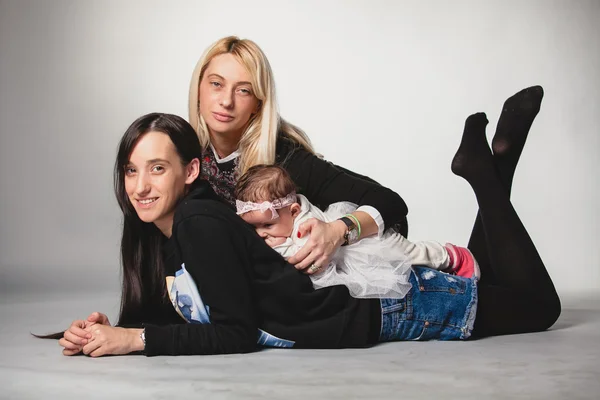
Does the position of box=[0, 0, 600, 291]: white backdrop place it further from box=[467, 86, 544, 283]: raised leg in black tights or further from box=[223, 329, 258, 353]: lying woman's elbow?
box=[223, 329, 258, 353]: lying woman's elbow

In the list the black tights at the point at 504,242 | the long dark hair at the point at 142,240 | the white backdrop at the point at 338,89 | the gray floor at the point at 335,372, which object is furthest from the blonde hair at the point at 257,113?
→ the white backdrop at the point at 338,89

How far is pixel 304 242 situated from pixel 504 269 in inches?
32.7

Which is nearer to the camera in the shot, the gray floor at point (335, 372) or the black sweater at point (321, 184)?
the gray floor at point (335, 372)

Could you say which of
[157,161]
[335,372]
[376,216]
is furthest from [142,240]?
[335,372]

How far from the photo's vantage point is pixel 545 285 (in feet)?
11.1

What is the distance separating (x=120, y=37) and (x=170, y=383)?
368 cm

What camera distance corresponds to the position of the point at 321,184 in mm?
3566

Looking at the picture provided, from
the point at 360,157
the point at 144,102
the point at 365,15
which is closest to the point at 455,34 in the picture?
the point at 365,15

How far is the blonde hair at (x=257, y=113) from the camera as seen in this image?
3650mm

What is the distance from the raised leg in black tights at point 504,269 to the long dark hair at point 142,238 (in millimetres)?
1109

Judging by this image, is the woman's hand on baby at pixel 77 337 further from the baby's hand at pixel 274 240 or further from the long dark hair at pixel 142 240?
the baby's hand at pixel 274 240

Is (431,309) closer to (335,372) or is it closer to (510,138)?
(335,372)

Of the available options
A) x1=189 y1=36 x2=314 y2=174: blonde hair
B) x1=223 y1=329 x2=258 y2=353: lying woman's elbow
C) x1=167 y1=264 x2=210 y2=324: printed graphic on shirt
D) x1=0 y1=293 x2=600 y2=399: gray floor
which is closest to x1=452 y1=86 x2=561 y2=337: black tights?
x1=0 y1=293 x2=600 y2=399: gray floor

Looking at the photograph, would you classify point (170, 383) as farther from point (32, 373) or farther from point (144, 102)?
point (144, 102)
